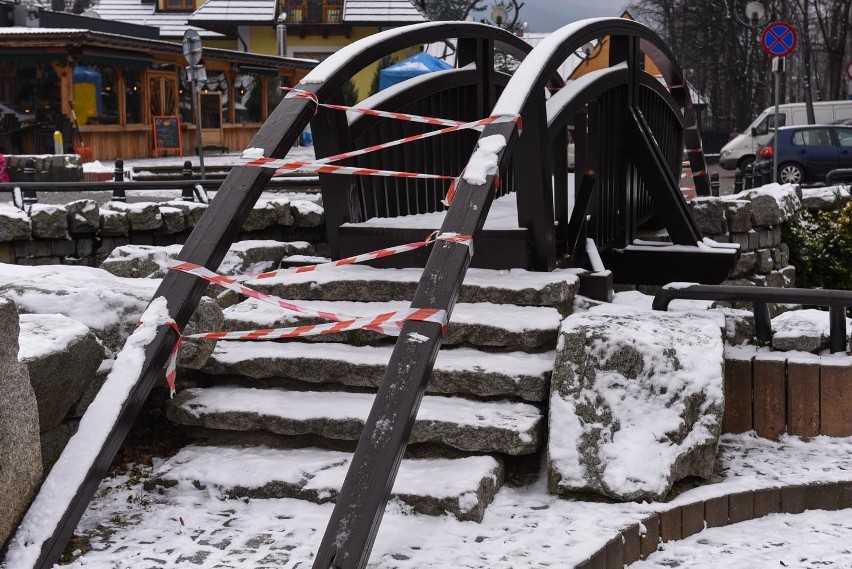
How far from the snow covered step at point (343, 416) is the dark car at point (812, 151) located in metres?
17.8

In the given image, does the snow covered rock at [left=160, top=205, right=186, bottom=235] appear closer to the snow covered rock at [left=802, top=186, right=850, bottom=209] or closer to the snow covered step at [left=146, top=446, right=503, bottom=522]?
the snow covered step at [left=146, top=446, right=503, bottom=522]

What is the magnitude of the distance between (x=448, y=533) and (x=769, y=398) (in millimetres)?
1960

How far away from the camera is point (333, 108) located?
5.66m

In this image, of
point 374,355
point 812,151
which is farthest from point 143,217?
point 812,151

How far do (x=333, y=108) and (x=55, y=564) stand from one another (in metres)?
2.91

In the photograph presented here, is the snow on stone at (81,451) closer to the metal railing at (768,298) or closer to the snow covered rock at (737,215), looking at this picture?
the metal railing at (768,298)

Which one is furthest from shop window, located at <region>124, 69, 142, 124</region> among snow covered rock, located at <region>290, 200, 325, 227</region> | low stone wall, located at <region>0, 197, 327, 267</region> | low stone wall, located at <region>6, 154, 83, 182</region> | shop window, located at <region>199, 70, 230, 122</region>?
snow covered rock, located at <region>290, 200, 325, 227</region>

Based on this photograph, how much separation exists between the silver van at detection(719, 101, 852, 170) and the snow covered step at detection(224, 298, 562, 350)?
2046 centimetres

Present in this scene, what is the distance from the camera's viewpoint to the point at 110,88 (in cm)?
2653

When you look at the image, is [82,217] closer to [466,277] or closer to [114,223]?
[114,223]

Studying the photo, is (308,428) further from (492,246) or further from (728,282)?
(728,282)

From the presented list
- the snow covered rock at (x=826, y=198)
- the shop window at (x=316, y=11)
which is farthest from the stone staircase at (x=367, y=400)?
the shop window at (x=316, y=11)

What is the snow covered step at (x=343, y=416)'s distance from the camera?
14.3 ft

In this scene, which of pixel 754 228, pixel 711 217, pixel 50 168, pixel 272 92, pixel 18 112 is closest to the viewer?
pixel 711 217
